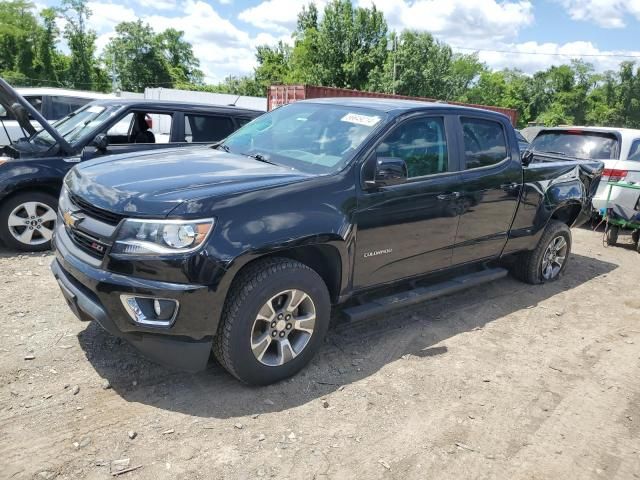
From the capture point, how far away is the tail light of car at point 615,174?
8.20 m

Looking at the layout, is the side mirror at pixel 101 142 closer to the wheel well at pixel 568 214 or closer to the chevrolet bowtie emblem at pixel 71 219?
the chevrolet bowtie emblem at pixel 71 219

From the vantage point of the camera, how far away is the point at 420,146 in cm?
408

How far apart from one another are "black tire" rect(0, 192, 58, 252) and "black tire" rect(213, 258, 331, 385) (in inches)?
141

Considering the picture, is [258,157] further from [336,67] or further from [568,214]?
[336,67]

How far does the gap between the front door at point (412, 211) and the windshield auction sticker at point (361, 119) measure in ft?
0.52

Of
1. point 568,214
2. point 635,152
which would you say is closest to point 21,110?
point 568,214

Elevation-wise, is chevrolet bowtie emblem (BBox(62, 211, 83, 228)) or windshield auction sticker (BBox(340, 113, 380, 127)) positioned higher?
windshield auction sticker (BBox(340, 113, 380, 127))

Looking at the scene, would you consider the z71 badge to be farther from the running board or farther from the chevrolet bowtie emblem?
the chevrolet bowtie emblem

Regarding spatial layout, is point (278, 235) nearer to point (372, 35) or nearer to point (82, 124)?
point (82, 124)

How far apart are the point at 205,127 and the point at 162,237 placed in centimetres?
409

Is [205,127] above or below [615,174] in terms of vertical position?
above

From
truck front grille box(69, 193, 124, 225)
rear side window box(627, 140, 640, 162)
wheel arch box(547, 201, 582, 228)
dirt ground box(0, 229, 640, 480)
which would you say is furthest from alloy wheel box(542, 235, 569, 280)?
truck front grille box(69, 193, 124, 225)

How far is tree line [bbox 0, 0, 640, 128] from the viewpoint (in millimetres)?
41250

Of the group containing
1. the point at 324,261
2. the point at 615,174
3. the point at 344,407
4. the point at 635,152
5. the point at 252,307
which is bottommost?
the point at 344,407
